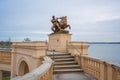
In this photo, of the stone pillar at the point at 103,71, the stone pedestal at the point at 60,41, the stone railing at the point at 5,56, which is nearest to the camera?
the stone pillar at the point at 103,71

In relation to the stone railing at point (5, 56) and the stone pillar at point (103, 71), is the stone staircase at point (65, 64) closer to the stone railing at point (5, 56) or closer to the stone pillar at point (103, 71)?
the stone pillar at point (103, 71)

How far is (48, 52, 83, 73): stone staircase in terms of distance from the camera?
583 inches

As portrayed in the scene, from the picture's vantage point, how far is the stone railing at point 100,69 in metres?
9.07

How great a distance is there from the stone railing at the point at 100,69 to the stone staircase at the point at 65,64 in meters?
0.67

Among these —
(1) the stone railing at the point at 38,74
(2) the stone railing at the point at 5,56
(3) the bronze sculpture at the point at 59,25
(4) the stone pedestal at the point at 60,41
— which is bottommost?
(2) the stone railing at the point at 5,56

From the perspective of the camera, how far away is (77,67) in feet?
50.6

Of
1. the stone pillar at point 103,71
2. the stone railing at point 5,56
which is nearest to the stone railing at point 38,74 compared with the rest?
the stone pillar at point 103,71

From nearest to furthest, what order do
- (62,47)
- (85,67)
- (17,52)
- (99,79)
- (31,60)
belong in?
(99,79), (85,67), (31,60), (62,47), (17,52)

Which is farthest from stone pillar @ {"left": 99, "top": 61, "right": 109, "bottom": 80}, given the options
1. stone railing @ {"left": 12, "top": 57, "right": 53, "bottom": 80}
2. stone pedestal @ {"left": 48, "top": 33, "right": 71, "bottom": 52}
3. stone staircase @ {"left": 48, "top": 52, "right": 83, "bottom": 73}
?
stone pedestal @ {"left": 48, "top": 33, "right": 71, "bottom": 52}

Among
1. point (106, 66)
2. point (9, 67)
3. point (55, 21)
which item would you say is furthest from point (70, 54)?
point (9, 67)

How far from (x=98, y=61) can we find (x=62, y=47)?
29.5 ft

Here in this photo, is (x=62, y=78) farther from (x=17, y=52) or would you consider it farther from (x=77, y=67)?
(x=17, y=52)

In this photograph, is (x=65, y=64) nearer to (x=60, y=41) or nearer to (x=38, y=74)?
(x=60, y=41)

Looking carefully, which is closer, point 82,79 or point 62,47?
point 82,79
